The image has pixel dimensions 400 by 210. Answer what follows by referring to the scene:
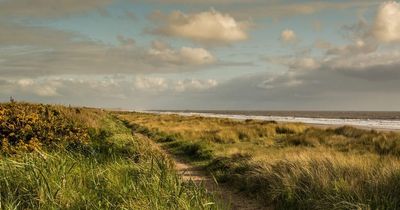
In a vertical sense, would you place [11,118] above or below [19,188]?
above

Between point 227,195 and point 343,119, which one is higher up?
point 343,119

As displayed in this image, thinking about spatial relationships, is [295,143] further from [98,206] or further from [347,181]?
[98,206]

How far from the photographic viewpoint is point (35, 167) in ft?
26.5

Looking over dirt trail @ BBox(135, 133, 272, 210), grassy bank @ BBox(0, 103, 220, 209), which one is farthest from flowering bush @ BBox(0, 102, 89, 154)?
dirt trail @ BBox(135, 133, 272, 210)

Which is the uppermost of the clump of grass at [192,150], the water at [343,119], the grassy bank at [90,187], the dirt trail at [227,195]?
the water at [343,119]

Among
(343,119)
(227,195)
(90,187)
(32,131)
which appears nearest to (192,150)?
(32,131)

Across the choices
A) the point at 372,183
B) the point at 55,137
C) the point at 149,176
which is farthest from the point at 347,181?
the point at 55,137

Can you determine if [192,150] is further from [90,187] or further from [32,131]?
[90,187]

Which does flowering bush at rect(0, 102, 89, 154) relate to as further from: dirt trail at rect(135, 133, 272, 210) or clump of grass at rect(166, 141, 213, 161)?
clump of grass at rect(166, 141, 213, 161)

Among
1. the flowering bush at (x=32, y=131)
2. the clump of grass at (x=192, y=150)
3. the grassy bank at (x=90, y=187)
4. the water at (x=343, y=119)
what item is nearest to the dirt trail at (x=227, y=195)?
the grassy bank at (x=90, y=187)

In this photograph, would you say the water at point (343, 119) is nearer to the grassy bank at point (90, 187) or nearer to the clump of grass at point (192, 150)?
the clump of grass at point (192, 150)

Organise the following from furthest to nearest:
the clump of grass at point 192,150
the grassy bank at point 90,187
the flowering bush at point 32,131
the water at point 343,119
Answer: the water at point 343,119, the clump of grass at point 192,150, the flowering bush at point 32,131, the grassy bank at point 90,187

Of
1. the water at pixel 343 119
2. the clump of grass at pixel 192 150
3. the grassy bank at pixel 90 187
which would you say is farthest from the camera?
the water at pixel 343 119

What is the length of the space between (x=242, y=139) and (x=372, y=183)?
16320 millimetres
